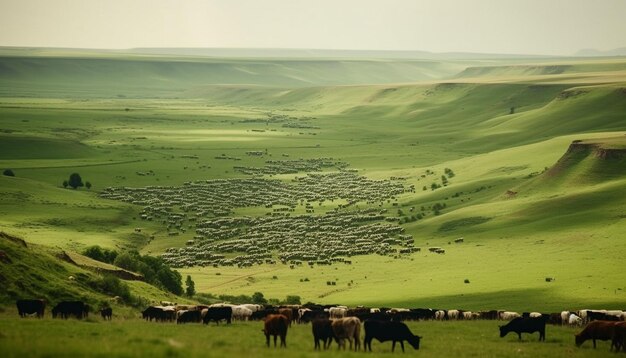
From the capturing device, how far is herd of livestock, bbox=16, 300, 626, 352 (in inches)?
1346

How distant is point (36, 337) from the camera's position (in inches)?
1187

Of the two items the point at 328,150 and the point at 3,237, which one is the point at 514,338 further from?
the point at 328,150

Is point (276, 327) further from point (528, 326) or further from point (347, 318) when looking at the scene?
point (528, 326)

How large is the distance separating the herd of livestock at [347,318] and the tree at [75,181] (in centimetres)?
8073

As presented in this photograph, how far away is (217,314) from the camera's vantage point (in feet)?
140

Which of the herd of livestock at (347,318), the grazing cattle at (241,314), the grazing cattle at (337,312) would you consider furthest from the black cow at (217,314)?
the grazing cattle at (337,312)

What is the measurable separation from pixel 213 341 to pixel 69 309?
11104 mm

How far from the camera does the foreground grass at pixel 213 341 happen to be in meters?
26.0

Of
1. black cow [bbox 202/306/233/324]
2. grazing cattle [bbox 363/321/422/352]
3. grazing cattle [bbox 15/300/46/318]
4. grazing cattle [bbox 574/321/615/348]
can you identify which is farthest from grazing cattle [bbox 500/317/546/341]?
grazing cattle [bbox 15/300/46/318]

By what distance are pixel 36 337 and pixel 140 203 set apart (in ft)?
292

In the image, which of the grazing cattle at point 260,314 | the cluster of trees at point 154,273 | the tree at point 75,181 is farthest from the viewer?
the tree at point 75,181

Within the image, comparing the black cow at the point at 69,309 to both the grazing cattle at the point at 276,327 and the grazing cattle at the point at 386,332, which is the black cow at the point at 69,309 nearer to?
the grazing cattle at the point at 276,327

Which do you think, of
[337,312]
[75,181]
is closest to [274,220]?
[75,181]

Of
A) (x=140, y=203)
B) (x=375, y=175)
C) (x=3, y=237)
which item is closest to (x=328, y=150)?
(x=375, y=175)
